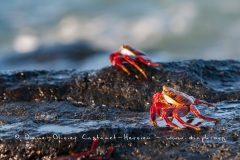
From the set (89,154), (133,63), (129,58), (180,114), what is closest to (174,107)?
(180,114)

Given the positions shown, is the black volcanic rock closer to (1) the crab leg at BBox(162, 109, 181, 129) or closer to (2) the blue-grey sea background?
(1) the crab leg at BBox(162, 109, 181, 129)

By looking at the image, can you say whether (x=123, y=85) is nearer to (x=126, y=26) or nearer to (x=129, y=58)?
(x=129, y=58)

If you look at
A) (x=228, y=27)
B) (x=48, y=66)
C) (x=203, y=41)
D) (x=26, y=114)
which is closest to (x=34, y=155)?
(x=26, y=114)

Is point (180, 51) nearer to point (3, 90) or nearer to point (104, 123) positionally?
point (3, 90)

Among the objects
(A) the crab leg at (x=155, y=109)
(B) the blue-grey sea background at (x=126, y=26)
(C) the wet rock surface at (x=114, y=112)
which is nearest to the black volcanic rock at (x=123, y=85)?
(C) the wet rock surface at (x=114, y=112)

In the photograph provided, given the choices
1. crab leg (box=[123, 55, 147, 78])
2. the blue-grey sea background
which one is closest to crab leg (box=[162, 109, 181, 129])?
crab leg (box=[123, 55, 147, 78])

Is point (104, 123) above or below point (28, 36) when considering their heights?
below
